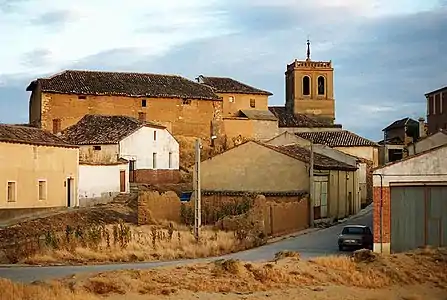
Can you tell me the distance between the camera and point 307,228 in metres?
41.0

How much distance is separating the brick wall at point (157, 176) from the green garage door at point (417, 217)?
2912 cm

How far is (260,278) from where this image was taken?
71.8 ft

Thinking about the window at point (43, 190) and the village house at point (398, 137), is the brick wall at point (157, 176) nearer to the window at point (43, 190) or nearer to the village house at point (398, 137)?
the window at point (43, 190)

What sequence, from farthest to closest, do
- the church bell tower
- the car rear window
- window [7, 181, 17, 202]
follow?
1. the church bell tower
2. window [7, 181, 17, 202]
3. the car rear window

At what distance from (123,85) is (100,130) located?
38.4 feet

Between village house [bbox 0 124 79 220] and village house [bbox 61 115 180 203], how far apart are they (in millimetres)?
2709

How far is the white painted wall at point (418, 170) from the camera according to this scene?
91.7 ft

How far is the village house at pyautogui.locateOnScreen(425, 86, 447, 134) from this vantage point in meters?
71.4

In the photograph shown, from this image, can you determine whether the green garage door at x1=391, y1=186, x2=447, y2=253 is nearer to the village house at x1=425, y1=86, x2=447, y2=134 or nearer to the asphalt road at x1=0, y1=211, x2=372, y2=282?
the asphalt road at x1=0, y1=211, x2=372, y2=282

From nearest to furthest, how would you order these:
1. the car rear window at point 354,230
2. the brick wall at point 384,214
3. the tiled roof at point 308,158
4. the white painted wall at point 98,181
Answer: the brick wall at point 384,214 < the car rear window at point 354,230 < the tiled roof at point 308,158 < the white painted wall at point 98,181

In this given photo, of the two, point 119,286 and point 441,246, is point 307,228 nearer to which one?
point 441,246

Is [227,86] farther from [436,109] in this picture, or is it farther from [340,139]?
[436,109]

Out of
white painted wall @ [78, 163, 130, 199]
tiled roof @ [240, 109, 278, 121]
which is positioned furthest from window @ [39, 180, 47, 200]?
tiled roof @ [240, 109, 278, 121]

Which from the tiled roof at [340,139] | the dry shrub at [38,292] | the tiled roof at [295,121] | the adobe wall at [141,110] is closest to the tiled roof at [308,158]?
the tiled roof at [340,139]
